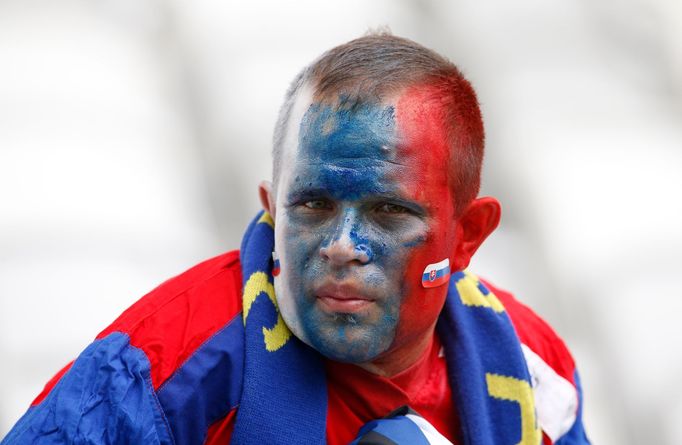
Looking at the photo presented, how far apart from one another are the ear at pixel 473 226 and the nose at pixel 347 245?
0.26m

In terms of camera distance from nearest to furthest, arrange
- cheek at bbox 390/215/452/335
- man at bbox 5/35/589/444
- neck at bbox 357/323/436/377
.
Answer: man at bbox 5/35/589/444 → cheek at bbox 390/215/452/335 → neck at bbox 357/323/436/377

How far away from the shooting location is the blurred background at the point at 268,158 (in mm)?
3320

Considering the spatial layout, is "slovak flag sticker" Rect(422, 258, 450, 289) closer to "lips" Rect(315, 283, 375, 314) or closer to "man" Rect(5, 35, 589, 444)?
"man" Rect(5, 35, 589, 444)

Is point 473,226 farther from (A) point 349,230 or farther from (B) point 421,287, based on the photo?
(A) point 349,230

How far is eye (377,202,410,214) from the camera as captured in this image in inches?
68.6

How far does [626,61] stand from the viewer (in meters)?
4.57

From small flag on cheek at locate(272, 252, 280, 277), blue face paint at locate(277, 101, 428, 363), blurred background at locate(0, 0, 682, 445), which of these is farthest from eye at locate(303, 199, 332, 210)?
blurred background at locate(0, 0, 682, 445)

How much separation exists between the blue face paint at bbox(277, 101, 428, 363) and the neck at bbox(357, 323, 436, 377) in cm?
13

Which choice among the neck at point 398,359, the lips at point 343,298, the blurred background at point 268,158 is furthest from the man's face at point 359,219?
the blurred background at point 268,158

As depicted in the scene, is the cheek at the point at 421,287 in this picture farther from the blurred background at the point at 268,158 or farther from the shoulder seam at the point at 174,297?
the blurred background at the point at 268,158

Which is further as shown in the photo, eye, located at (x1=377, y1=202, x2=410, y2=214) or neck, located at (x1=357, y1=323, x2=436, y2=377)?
neck, located at (x1=357, y1=323, x2=436, y2=377)

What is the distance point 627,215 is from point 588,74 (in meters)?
0.83

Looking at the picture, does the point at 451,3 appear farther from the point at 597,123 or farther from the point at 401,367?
the point at 401,367

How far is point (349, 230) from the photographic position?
66.6 inches
